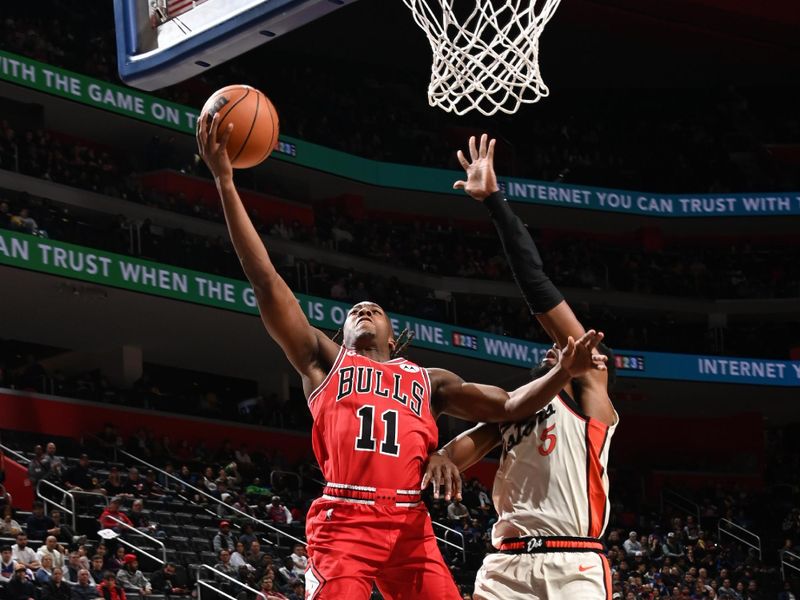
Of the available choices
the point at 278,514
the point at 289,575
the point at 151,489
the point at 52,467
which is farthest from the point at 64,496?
the point at 278,514

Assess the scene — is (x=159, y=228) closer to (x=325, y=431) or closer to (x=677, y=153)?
(x=677, y=153)

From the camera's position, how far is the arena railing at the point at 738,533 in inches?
908

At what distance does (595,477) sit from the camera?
5441mm

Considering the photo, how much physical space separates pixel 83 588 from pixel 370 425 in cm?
755

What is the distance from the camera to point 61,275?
1903 cm

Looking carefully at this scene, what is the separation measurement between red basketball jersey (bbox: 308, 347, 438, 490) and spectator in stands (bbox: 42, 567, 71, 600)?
701 centimetres

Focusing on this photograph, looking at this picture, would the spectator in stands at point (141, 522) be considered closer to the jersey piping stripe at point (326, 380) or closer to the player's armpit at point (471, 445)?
the player's armpit at point (471, 445)

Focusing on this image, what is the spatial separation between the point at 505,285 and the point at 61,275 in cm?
1022

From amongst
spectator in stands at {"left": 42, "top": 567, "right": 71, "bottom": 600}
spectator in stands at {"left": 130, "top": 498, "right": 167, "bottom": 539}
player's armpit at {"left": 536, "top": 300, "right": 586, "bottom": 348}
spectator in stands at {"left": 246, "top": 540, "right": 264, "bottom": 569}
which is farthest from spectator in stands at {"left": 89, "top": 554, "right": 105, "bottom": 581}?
player's armpit at {"left": 536, "top": 300, "right": 586, "bottom": 348}

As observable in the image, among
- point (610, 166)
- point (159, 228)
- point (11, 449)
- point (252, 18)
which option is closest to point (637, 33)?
point (610, 166)

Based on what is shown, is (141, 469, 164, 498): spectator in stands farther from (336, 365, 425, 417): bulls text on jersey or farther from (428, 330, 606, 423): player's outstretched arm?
(336, 365, 425, 417): bulls text on jersey

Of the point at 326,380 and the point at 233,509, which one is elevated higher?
the point at 233,509

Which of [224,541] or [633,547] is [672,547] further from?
[224,541]

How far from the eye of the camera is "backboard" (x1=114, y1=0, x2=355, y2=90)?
5.93 meters
